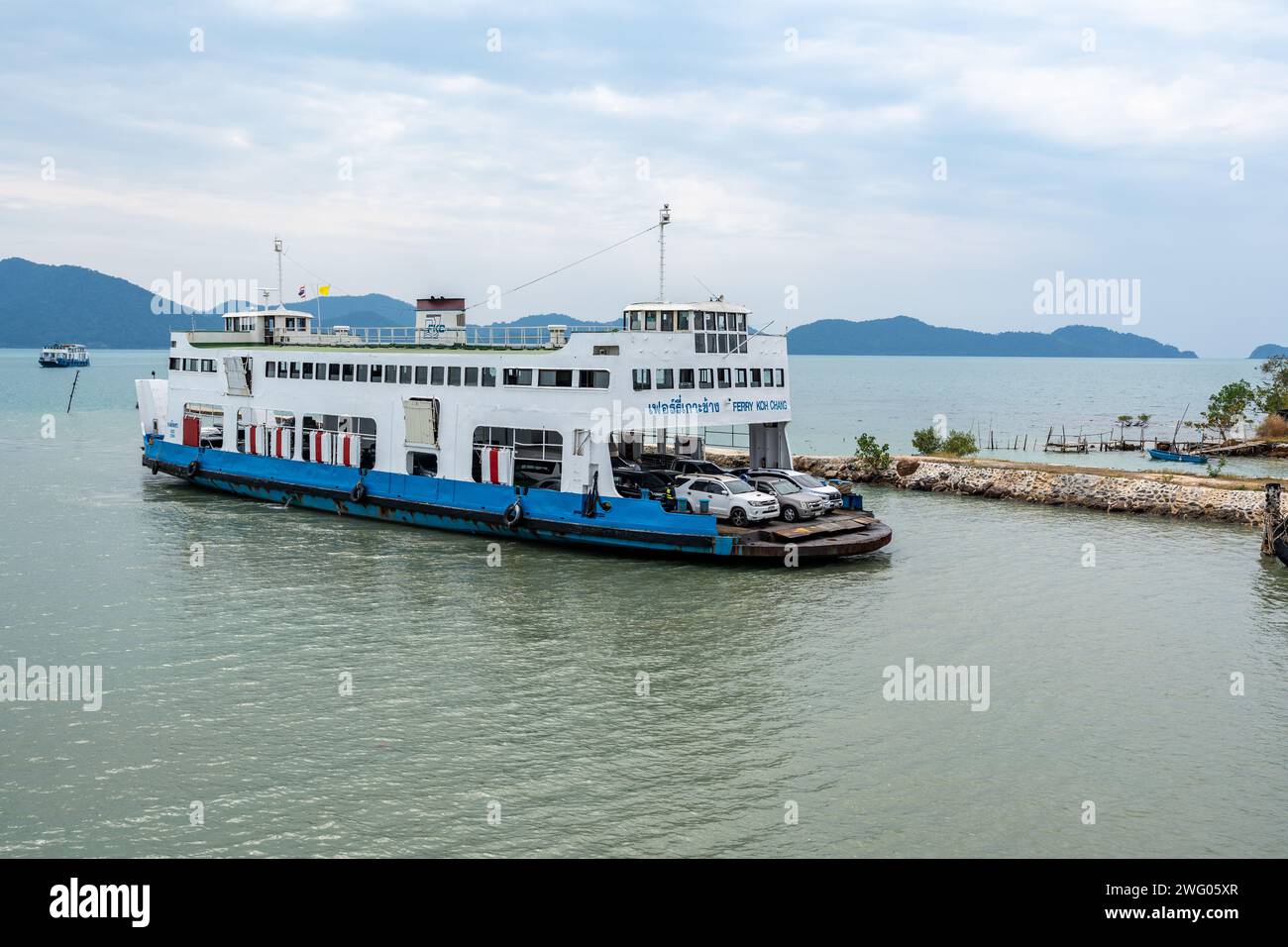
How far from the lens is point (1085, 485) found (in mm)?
44562

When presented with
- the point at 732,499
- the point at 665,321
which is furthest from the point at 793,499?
the point at 665,321

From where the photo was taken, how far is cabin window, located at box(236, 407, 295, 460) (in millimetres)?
42625

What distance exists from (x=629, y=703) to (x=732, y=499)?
42.0 ft

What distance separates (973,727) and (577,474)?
1692cm

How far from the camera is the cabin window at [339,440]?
131 ft

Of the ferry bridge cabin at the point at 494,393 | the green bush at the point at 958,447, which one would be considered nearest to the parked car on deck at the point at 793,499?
the ferry bridge cabin at the point at 494,393

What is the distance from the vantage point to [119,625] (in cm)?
2441

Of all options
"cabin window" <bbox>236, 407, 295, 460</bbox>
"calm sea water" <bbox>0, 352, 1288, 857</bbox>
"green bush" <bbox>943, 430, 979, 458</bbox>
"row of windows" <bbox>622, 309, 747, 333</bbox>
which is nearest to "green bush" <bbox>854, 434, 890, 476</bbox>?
"green bush" <bbox>943, 430, 979, 458</bbox>

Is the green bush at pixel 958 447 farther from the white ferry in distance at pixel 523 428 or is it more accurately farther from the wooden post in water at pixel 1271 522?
the wooden post in water at pixel 1271 522

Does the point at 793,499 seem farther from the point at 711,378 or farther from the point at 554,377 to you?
the point at 554,377

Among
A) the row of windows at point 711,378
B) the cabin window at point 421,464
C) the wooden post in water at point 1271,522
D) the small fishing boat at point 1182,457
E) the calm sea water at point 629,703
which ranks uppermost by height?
the row of windows at point 711,378

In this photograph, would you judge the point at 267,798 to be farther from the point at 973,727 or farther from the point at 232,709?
the point at 973,727

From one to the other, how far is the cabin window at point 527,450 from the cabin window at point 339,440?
540 cm

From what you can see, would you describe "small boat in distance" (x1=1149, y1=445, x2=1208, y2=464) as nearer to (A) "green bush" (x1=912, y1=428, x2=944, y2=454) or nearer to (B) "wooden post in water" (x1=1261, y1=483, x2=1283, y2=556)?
(A) "green bush" (x1=912, y1=428, x2=944, y2=454)
